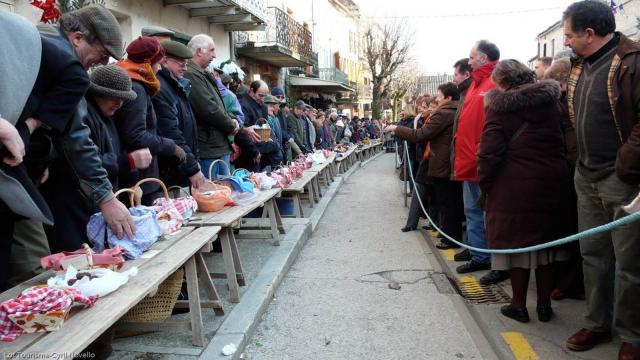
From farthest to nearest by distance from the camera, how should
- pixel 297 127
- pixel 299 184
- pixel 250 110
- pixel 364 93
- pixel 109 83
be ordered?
1. pixel 364 93
2. pixel 297 127
3. pixel 250 110
4. pixel 299 184
5. pixel 109 83

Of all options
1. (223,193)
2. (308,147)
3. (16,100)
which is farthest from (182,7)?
(16,100)

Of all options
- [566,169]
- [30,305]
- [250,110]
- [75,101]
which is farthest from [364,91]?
[30,305]

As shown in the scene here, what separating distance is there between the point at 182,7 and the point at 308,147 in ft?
16.0

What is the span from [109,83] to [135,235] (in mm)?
974

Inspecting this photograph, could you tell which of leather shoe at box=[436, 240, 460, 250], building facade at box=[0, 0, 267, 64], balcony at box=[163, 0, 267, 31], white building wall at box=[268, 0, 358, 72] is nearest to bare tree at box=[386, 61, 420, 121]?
white building wall at box=[268, 0, 358, 72]

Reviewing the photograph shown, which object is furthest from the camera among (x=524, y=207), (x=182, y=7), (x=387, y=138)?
(x=387, y=138)

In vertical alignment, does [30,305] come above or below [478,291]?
above

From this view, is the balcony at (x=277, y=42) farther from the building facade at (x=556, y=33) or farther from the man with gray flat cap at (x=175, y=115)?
the man with gray flat cap at (x=175, y=115)

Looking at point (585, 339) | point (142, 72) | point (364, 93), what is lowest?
point (585, 339)

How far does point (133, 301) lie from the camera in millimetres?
2312

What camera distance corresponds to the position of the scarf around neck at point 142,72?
151 inches

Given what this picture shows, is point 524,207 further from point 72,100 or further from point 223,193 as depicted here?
point 72,100

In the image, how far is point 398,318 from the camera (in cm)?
413

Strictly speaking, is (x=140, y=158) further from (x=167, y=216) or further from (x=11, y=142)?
(x=11, y=142)
